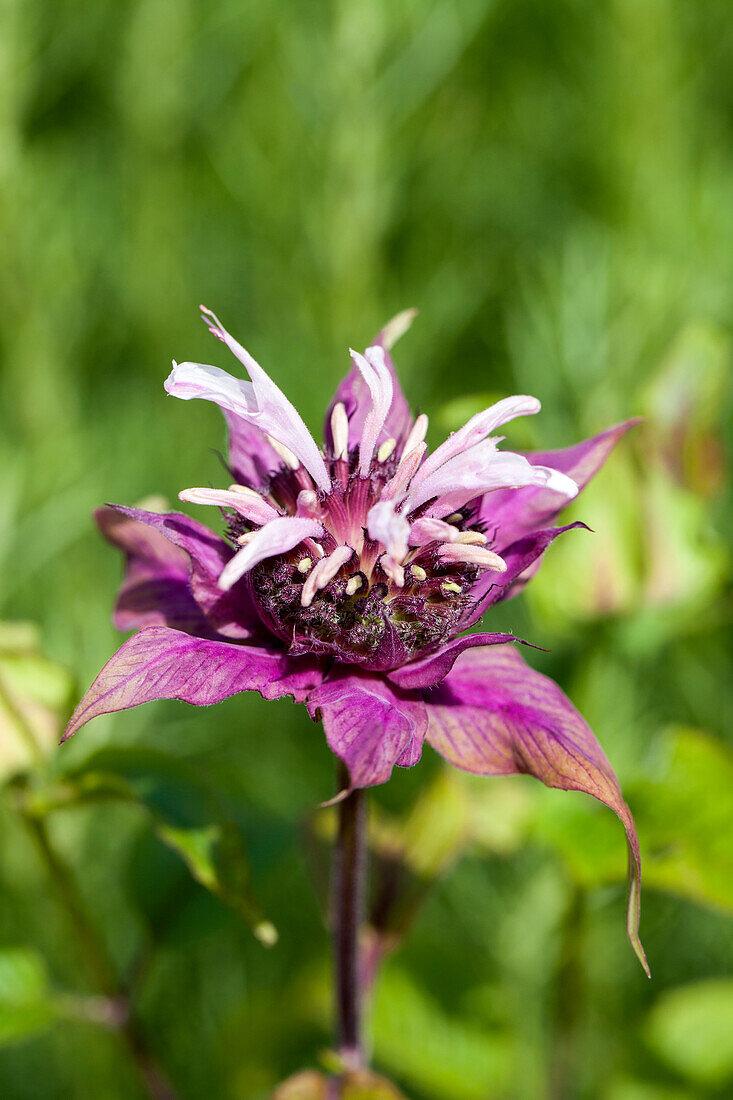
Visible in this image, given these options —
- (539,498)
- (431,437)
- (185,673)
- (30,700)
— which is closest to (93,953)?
(30,700)

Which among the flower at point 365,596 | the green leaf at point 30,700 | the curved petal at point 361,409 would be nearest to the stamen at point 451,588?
the flower at point 365,596

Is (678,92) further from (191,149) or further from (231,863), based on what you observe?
(231,863)

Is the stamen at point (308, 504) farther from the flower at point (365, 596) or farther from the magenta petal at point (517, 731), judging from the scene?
the magenta petal at point (517, 731)

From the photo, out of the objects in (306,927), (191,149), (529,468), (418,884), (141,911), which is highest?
(191,149)

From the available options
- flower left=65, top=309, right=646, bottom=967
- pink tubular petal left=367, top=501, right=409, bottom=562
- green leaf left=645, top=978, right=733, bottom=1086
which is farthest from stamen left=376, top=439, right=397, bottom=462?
green leaf left=645, top=978, right=733, bottom=1086

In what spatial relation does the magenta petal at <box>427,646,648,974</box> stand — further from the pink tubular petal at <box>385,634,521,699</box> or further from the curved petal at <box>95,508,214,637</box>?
the curved petal at <box>95,508,214,637</box>

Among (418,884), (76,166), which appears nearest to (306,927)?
(418,884)

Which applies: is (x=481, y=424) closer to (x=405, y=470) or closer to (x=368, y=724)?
(x=405, y=470)
